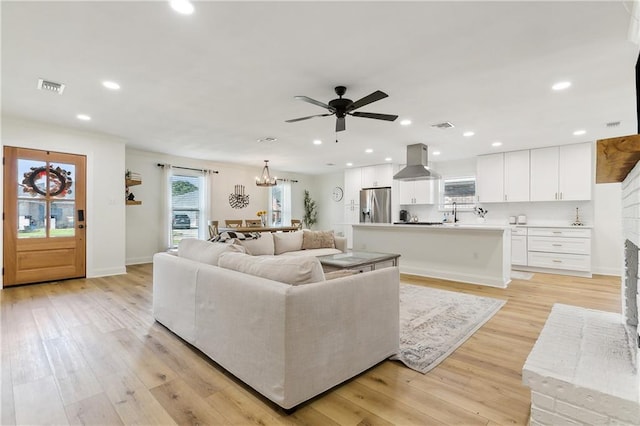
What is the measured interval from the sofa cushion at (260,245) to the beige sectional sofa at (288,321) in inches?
84.7

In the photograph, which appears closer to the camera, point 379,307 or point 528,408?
point 528,408

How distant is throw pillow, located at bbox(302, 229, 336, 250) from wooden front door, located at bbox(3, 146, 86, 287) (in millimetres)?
3775

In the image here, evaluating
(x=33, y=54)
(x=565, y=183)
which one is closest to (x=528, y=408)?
(x=33, y=54)

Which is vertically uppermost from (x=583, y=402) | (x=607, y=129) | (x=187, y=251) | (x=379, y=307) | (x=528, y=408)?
(x=607, y=129)

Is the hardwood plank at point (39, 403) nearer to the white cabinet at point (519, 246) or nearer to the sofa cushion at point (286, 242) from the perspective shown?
the sofa cushion at point (286, 242)

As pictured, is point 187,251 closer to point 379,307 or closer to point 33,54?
point 379,307

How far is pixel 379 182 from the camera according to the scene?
8094mm

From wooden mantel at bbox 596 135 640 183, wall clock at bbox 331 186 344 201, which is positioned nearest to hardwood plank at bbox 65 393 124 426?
wooden mantel at bbox 596 135 640 183

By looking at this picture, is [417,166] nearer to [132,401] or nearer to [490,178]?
[490,178]

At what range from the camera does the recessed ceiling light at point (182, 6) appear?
6.26 feet

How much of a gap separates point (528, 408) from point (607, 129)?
492 centimetres

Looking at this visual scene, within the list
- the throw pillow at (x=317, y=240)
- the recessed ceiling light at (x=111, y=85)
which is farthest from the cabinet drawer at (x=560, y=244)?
the recessed ceiling light at (x=111, y=85)

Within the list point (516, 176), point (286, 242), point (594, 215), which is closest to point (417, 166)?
point (516, 176)

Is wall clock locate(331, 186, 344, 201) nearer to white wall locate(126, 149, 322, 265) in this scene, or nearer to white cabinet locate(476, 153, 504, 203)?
white wall locate(126, 149, 322, 265)
